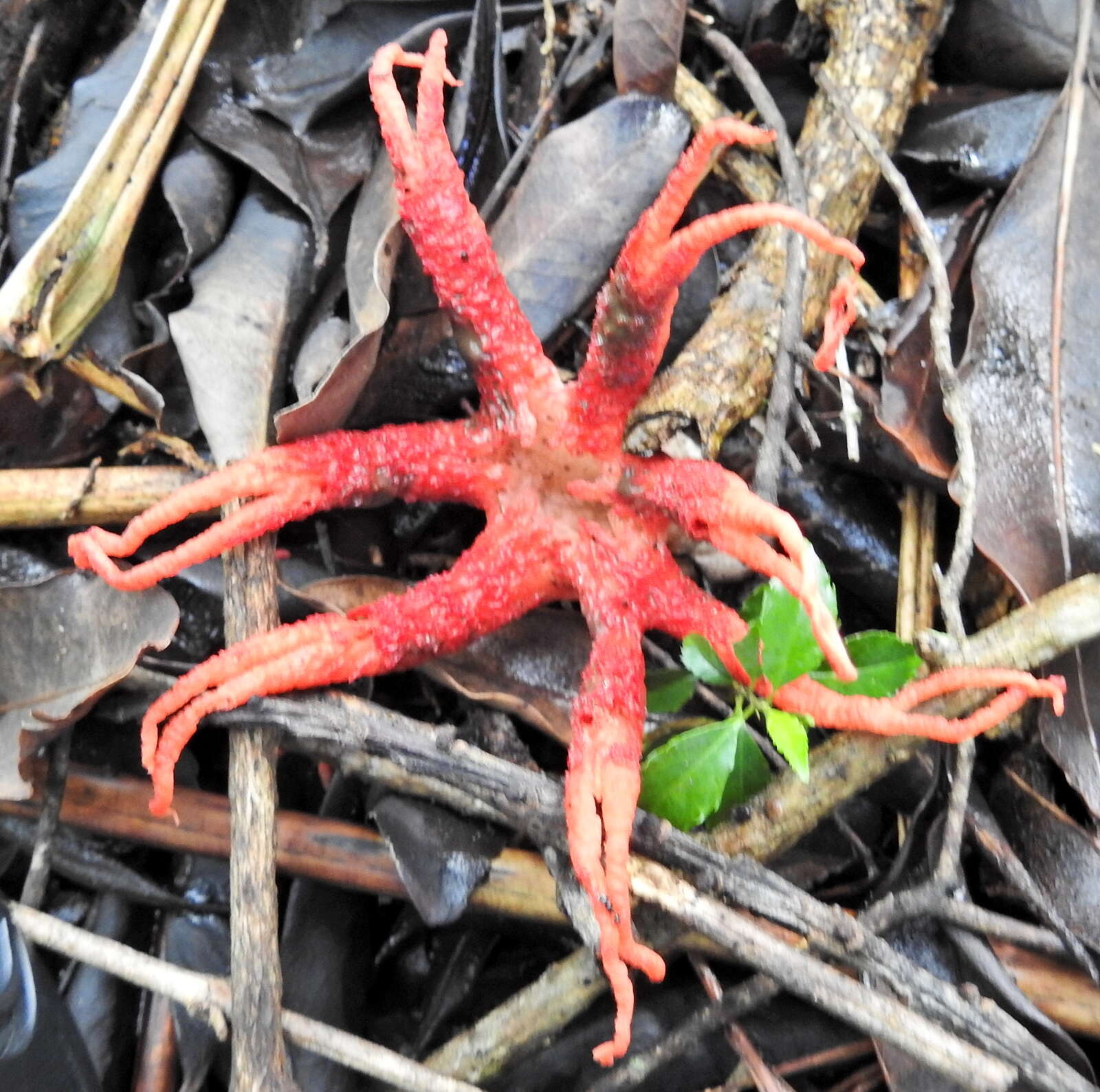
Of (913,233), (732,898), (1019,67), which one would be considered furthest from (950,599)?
(1019,67)

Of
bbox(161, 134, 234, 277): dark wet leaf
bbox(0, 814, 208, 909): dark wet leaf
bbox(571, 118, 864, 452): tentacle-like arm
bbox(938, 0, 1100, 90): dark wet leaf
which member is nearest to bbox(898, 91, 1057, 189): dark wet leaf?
bbox(938, 0, 1100, 90): dark wet leaf

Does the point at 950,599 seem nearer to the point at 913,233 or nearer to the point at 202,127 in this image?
the point at 913,233

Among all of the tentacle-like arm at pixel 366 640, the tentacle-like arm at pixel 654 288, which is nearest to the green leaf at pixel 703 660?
the tentacle-like arm at pixel 366 640

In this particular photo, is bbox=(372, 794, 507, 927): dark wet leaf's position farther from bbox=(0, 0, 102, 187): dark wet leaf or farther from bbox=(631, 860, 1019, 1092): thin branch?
bbox=(0, 0, 102, 187): dark wet leaf

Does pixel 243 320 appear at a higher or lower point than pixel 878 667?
higher

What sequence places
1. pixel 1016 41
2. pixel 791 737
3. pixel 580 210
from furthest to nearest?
1. pixel 1016 41
2. pixel 580 210
3. pixel 791 737

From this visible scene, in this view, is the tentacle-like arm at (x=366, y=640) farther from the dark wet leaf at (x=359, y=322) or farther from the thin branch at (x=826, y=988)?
the thin branch at (x=826, y=988)

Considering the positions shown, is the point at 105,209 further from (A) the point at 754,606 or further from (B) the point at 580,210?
(A) the point at 754,606

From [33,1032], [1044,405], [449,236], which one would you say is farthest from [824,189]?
[33,1032]
